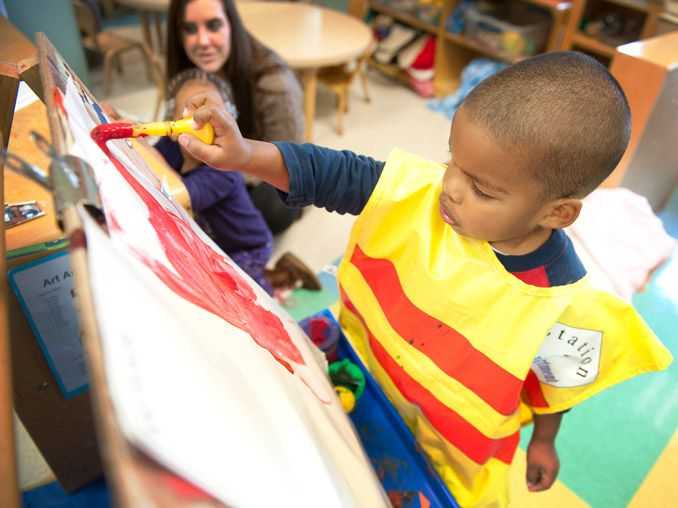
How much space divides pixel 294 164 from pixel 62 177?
15.0 inches

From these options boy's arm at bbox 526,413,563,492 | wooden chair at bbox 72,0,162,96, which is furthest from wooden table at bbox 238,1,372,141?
boy's arm at bbox 526,413,563,492

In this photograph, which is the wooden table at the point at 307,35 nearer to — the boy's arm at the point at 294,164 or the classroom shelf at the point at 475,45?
the classroom shelf at the point at 475,45

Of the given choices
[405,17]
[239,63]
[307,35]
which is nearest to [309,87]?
[307,35]

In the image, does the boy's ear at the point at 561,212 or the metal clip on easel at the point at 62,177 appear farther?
the boy's ear at the point at 561,212

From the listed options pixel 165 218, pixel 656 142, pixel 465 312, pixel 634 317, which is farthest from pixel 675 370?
pixel 165 218

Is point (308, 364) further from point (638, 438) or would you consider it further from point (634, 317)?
point (638, 438)

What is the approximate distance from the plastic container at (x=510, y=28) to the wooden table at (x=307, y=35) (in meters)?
0.77

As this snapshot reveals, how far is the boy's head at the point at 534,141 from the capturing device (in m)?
0.56

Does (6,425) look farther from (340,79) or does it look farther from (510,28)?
(510,28)

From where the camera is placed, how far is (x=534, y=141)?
0.57 metres

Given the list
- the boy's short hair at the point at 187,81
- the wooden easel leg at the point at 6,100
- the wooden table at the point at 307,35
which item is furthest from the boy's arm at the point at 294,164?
the wooden table at the point at 307,35

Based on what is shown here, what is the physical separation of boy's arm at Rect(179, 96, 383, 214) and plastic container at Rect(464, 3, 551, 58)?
2.53 m

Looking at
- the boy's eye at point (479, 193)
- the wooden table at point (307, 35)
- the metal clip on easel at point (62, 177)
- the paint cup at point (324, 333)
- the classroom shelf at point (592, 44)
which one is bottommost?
the paint cup at point (324, 333)

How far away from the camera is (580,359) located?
0.69 meters
